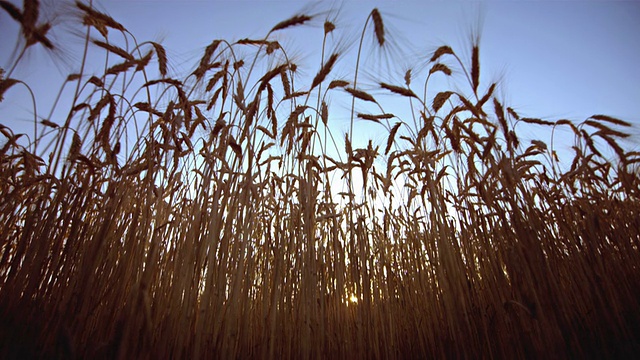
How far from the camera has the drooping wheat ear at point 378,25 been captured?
6.79 ft

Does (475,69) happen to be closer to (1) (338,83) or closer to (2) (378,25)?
(2) (378,25)

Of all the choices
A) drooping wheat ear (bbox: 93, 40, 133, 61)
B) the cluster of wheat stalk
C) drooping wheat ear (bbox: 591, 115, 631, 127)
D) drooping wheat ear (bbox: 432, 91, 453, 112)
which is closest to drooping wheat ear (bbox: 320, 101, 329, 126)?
the cluster of wheat stalk

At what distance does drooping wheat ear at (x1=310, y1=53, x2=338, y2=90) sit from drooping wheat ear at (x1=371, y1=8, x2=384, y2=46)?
1.14 ft

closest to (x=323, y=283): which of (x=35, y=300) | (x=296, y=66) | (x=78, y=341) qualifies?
(x=78, y=341)

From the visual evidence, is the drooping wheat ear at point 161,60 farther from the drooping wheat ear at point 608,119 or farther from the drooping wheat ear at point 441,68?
the drooping wheat ear at point 608,119

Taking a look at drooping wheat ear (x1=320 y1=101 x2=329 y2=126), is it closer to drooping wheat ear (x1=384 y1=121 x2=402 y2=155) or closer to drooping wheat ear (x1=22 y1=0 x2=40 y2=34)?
drooping wheat ear (x1=384 y1=121 x2=402 y2=155)

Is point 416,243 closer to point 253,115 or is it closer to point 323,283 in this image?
point 323,283

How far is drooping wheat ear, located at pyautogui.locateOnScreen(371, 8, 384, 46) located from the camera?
2068 mm

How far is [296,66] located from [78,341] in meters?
2.34

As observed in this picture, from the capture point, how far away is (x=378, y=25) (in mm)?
2141

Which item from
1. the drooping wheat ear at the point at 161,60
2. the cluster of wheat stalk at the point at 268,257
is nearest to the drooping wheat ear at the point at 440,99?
the cluster of wheat stalk at the point at 268,257

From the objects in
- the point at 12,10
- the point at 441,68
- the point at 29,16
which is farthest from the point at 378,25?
the point at 12,10

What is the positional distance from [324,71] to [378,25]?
1.71ft

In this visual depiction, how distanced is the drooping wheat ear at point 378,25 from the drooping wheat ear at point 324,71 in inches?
13.7
